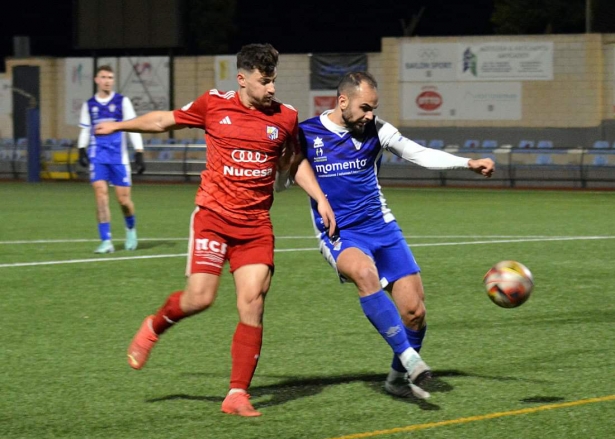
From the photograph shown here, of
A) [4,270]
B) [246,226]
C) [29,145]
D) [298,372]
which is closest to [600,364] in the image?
[298,372]

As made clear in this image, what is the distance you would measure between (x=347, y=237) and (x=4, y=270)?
690 cm

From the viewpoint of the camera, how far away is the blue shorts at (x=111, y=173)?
14.0 metres

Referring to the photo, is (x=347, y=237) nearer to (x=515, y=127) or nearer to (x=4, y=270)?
(x=4, y=270)

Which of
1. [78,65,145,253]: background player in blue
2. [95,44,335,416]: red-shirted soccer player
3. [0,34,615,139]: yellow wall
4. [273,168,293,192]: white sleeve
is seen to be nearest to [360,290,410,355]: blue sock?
[95,44,335,416]: red-shirted soccer player

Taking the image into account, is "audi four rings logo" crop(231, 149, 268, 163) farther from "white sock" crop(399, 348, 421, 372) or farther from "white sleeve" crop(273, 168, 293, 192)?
"white sock" crop(399, 348, 421, 372)

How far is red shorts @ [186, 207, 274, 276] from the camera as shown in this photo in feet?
20.9

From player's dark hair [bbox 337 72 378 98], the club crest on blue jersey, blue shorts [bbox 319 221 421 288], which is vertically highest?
player's dark hair [bbox 337 72 378 98]

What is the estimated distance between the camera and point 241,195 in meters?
6.40

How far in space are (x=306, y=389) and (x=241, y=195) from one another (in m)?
1.26

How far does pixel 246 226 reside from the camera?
6398 millimetres

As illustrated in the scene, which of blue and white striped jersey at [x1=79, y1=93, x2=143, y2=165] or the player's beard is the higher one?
the player's beard

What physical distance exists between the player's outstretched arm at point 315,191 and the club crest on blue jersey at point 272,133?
1.00 ft

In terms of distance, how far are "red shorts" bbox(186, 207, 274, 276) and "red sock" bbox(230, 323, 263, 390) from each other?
→ 0.38 m

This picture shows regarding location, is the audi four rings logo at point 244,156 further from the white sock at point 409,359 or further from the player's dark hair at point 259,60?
the white sock at point 409,359
